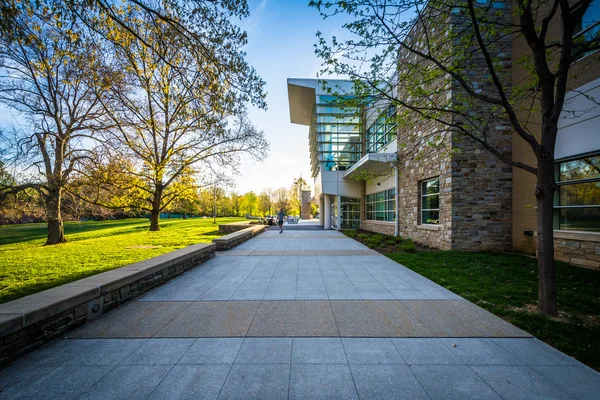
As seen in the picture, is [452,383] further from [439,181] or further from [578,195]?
[439,181]

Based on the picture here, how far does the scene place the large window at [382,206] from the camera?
52.4 ft

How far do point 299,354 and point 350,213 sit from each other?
20.5 meters

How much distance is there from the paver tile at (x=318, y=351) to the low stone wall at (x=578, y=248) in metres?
8.32

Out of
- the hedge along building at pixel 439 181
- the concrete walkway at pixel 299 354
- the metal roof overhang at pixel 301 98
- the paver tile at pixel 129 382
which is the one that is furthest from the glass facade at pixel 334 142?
the paver tile at pixel 129 382

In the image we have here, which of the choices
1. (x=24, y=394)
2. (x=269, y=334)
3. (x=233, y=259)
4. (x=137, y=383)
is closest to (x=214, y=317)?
(x=269, y=334)

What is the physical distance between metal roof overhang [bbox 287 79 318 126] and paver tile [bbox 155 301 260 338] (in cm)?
2307

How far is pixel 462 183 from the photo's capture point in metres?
9.95

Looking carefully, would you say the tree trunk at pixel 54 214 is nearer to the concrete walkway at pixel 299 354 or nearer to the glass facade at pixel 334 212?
the concrete walkway at pixel 299 354

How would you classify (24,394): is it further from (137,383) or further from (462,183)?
(462,183)

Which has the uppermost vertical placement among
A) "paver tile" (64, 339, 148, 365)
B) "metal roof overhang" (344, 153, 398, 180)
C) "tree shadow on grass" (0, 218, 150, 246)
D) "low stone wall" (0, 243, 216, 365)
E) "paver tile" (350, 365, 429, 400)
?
"metal roof overhang" (344, 153, 398, 180)

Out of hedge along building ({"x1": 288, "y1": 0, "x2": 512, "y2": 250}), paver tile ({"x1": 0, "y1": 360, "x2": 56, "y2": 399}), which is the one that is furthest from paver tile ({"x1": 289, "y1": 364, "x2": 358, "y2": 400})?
hedge along building ({"x1": 288, "y1": 0, "x2": 512, "y2": 250})

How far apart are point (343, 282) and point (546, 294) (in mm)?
3635

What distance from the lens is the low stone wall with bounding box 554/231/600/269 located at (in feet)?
22.2

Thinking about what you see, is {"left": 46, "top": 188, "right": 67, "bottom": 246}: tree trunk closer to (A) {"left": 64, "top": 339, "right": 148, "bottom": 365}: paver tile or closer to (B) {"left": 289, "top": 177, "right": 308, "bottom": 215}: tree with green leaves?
(A) {"left": 64, "top": 339, "right": 148, "bottom": 365}: paver tile
